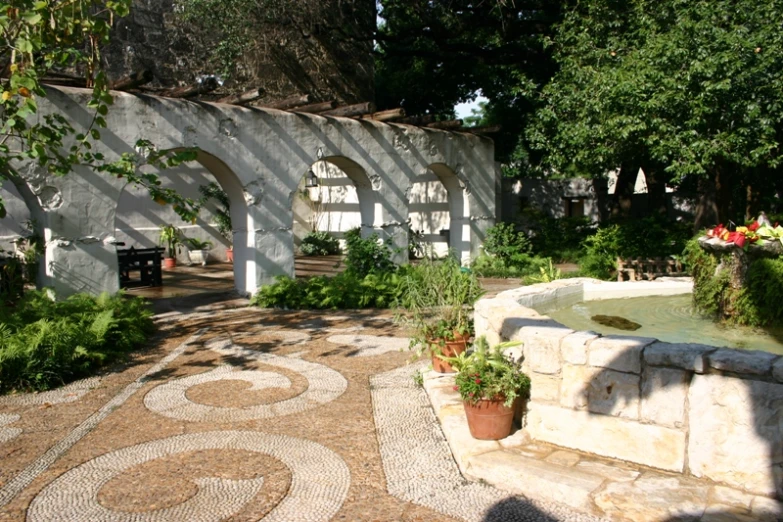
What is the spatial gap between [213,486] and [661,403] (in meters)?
2.50

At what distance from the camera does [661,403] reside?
327 cm

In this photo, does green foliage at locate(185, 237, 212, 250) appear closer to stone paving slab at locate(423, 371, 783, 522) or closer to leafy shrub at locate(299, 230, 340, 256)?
leafy shrub at locate(299, 230, 340, 256)

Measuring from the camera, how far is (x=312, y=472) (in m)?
3.68

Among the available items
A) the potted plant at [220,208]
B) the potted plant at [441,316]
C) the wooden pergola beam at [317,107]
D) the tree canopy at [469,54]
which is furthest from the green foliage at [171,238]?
the potted plant at [441,316]

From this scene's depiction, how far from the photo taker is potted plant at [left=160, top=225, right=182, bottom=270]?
15.4m

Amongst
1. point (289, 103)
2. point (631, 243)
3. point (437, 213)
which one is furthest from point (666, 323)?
point (437, 213)

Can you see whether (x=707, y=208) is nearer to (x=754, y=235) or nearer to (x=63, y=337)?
(x=754, y=235)

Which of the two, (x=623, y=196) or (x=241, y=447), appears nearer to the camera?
(x=241, y=447)

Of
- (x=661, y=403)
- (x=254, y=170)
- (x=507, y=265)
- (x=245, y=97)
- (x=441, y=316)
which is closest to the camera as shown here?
(x=661, y=403)

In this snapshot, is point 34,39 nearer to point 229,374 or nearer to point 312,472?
point 229,374

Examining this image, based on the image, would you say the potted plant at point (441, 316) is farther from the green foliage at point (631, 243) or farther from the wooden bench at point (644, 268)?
the green foliage at point (631, 243)

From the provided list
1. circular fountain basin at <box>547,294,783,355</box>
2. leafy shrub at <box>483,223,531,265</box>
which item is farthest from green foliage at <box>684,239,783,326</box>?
leafy shrub at <box>483,223,531,265</box>

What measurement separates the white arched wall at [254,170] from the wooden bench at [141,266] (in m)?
2.53

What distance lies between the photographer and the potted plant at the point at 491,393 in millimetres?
3738
